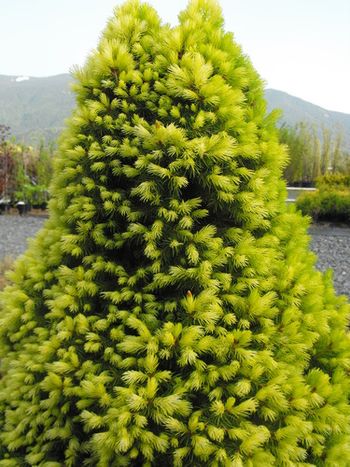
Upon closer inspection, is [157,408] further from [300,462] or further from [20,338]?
[20,338]

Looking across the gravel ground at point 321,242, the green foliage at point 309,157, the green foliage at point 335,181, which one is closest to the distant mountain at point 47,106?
the green foliage at point 309,157

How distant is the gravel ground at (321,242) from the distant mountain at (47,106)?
308ft

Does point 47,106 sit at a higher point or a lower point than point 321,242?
higher

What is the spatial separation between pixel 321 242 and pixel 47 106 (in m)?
128

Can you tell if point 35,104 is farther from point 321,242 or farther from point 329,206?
point 321,242

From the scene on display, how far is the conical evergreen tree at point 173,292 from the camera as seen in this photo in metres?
1.66

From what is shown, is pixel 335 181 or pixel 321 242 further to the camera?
pixel 335 181

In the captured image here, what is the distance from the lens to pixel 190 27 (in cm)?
193

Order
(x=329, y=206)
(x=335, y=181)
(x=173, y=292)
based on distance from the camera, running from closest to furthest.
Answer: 1. (x=173, y=292)
2. (x=329, y=206)
3. (x=335, y=181)

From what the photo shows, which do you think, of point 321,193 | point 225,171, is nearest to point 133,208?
point 225,171

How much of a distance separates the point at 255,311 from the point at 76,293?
69 cm

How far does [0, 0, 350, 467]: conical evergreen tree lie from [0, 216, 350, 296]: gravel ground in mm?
4796

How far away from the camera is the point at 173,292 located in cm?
188

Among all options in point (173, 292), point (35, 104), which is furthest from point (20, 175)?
point (35, 104)
